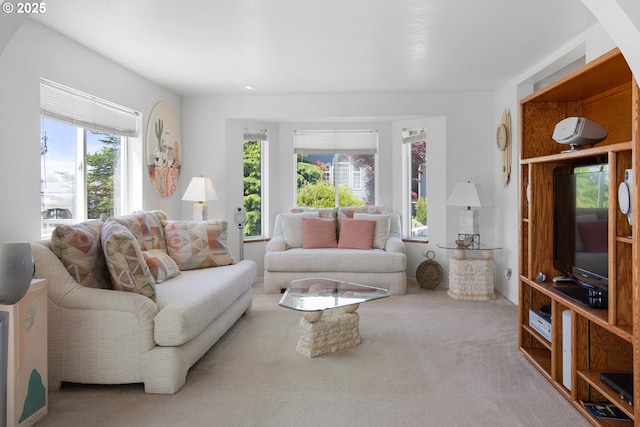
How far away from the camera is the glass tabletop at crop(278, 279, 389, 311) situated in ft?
10.6

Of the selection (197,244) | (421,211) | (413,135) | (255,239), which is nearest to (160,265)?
(197,244)

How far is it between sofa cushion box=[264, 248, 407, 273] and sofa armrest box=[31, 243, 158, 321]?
2722mm

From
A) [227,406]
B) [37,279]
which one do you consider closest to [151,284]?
[37,279]

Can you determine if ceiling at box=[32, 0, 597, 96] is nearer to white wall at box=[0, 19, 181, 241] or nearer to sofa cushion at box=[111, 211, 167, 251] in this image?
white wall at box=[0, 19, 181, 241]

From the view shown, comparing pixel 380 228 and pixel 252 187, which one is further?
pixel 252 187

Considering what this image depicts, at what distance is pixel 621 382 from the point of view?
2174 millimetres

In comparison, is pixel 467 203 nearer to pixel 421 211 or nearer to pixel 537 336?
pixel 421 211

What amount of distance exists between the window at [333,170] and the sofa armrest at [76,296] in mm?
4103

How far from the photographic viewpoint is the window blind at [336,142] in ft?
21.4

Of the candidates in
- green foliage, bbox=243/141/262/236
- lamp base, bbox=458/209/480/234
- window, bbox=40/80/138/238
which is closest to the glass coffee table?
window, bbox=40/80/138/238

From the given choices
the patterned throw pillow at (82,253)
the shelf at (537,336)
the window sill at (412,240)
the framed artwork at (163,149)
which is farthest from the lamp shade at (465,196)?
the patterned throw pillow at (82,253)

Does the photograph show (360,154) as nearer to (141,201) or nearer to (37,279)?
(141,201)

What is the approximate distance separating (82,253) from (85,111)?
162 cm

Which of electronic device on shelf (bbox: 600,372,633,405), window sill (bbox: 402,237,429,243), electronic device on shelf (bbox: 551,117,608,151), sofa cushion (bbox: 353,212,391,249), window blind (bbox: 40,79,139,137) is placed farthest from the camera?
window sill (bbox: 402,237,429,243)
